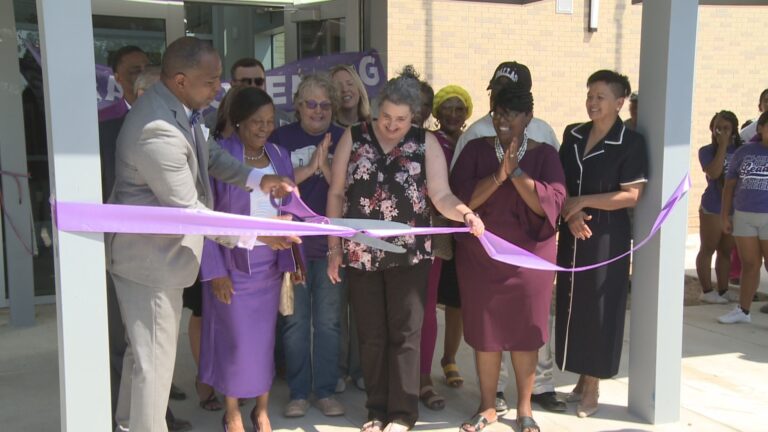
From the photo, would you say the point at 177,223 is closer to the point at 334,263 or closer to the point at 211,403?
the point at 334,263

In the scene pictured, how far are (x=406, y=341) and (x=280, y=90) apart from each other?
284 cm

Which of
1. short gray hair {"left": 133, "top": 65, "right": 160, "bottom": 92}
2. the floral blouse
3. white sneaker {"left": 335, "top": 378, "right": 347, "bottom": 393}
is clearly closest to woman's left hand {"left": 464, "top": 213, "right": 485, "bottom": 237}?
the floral blouse

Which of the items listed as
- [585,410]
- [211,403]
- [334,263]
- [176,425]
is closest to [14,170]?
[211,403]

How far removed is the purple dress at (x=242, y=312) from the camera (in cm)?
385

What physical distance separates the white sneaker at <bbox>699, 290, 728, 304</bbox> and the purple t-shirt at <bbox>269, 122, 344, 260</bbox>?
4.75 m

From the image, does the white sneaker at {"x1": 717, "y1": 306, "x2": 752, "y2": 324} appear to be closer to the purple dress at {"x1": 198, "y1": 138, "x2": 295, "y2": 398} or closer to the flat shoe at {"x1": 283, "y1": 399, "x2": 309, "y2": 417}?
the flat shoe at {"x1": 283, "y1": 399, "x2": 309, "y2": 417}

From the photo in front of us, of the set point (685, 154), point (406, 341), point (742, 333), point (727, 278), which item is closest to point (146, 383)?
point (406, 341)

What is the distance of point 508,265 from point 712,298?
4351mm

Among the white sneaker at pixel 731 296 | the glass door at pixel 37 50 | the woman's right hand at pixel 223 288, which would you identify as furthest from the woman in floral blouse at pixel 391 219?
the white sneaker at pixel 731 296

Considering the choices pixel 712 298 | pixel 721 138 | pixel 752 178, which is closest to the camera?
pixel 752 178

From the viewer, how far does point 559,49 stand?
10.8m

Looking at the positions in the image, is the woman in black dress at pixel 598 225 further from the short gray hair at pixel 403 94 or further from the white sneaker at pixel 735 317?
the white sneaker at pixel 735 317

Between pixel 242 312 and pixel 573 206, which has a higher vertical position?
pixel 573 206

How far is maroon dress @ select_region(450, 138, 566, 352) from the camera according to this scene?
3977mm
